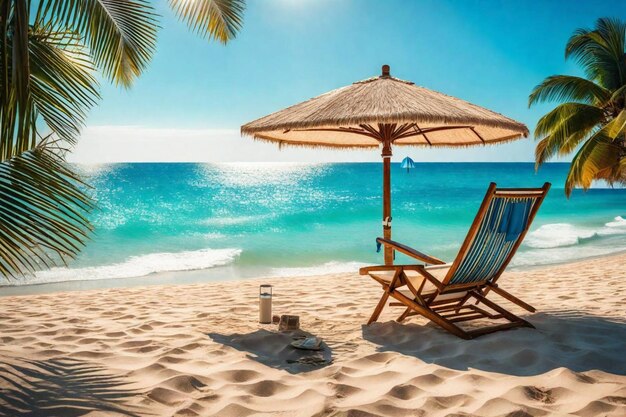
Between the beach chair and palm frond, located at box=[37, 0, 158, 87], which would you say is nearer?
the beach chair

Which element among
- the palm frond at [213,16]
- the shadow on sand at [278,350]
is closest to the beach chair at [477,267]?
the shadow on sand at [278,350]

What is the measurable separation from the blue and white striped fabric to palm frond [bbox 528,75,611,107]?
794cm

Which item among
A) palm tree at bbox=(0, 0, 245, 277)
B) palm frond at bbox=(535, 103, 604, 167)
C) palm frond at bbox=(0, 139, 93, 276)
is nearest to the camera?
palm tree at bbox=(0, 0, 245, 277)

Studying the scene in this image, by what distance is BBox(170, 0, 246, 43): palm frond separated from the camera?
13.2 feet

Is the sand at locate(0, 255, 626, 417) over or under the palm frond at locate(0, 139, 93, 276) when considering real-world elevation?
under

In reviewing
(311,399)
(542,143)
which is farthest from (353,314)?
(542,143)

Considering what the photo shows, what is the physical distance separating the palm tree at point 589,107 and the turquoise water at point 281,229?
6.79 ft

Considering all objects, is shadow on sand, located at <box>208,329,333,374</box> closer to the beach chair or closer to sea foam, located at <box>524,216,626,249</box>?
the beach chair

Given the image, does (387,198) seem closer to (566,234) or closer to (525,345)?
(525,345)

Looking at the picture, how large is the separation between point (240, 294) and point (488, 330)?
2801mm

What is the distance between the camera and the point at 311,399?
220cm

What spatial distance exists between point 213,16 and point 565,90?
864cm

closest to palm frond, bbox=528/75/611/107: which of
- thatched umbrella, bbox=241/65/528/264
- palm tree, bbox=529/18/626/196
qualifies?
palm tree, bbox=529/18/626/196

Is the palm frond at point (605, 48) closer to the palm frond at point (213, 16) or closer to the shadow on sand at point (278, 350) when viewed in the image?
the palm frond at point (213, 16)
